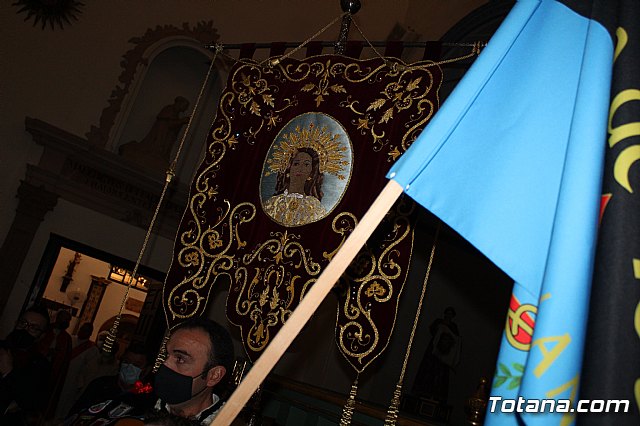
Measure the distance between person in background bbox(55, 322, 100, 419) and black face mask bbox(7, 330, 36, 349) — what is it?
1.76 m

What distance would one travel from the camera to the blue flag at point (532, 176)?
3.59 feet

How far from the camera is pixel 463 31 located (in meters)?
7.90

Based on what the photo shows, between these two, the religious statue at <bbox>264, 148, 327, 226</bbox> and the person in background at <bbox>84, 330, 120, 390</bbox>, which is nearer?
the religious statue at <bbox>264, 148, 327, 226</bbox>

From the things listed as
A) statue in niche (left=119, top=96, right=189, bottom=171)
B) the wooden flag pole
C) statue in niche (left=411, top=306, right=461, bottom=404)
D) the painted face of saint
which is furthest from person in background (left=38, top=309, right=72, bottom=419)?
statue in niche (left=411, top=306, right=461, bottom=404)

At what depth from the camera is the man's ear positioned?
2.66 meters

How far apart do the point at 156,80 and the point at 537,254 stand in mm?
7701

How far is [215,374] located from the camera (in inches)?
105

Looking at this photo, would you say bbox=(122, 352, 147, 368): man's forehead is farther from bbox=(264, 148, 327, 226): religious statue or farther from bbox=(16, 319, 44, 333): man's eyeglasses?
bbox=(264, 148, 327, 226): religious statue

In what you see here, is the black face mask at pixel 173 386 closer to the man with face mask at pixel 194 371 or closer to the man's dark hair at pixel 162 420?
the man with face mask at pixel 194 371

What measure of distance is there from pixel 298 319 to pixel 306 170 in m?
2.66

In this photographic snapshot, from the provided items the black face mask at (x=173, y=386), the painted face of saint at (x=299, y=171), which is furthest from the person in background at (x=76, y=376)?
the black face mask at (x=173, y=386)

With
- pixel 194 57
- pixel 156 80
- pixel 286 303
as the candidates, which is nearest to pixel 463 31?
pixel 194 57

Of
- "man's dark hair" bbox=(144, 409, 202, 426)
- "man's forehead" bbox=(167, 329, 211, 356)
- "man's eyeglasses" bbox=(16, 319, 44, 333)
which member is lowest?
"man's dark hair" bbox=(144, 409, 202, 426)

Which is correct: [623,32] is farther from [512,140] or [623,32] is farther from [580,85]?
[512,140]
